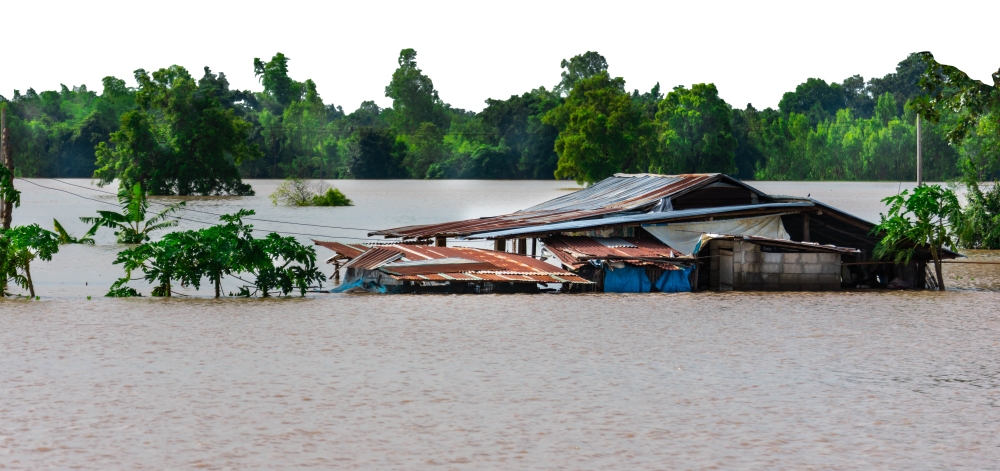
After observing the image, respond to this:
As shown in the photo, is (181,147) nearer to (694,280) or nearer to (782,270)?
(694,280)

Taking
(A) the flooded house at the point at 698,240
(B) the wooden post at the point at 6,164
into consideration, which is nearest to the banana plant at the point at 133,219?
(B) the wooden post at the point at 6,164

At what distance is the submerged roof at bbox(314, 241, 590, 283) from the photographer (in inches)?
774

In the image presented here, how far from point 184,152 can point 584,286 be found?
6189cm

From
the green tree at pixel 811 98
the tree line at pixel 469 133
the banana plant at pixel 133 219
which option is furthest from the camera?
the green tree at pixel 811 98

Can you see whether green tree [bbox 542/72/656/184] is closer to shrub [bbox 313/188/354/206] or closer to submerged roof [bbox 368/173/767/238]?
shrub [bbox 313/188/354/206]

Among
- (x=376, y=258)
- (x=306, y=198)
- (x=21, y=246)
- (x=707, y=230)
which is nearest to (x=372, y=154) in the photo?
(x=306, y=198)

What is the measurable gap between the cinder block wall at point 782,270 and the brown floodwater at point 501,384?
224 cm

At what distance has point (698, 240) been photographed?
22.7 meters

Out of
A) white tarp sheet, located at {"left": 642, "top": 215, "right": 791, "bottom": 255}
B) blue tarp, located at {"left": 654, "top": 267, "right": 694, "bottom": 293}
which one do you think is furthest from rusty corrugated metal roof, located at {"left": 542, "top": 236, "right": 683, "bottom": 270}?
white tarp sheet, located at {"left": 642, "top": 215, "right": 791, "bottom": 255}

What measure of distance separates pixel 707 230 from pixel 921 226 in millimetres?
4507

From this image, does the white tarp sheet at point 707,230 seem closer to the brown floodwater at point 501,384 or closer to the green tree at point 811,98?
the brown floodwater at point 501,384

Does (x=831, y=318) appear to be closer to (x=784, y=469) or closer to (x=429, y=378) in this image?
(x=429, y=378)

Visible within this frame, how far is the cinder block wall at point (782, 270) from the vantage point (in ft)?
67.5

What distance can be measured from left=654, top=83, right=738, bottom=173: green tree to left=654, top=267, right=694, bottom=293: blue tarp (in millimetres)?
82079
